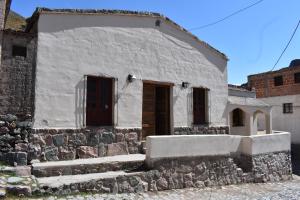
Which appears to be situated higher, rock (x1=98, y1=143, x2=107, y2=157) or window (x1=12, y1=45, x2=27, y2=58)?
window (x1=12, y1=45, x2=27, y2=58)

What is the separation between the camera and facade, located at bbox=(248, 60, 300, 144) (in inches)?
827

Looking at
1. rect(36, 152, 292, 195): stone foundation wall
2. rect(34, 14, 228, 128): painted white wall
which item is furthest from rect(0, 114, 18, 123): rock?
rect(36, 152, 292, 195): stone foundation wall

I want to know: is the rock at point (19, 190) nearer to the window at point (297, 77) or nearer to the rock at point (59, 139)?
the rock at point (59, 139)

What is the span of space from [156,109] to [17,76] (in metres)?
4.99

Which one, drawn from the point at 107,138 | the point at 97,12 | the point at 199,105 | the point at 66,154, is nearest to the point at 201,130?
the point at 199,105

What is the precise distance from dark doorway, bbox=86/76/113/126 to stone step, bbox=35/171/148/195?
2.02 metres

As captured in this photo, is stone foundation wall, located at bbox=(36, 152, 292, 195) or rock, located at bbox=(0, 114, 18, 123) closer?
stone foundation wall, located at bbox=(36, 152, 292, 195)

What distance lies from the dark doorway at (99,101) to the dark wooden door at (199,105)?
3.59m

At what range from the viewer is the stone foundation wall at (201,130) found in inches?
431

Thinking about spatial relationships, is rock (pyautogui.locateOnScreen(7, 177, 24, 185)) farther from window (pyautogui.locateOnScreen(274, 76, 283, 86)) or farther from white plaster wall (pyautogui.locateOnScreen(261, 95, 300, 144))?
window (pyautogui.locateOnScreen(274, 76, 283, 86))

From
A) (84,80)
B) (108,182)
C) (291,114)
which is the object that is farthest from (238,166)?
(291,114)

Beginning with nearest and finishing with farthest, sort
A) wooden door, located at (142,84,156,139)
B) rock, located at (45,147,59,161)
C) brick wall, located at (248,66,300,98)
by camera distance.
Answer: rock, located at (45,147,59,161)
wooden door, located at (142,84,156,139)
brick wall, located at (248,66,300,98)

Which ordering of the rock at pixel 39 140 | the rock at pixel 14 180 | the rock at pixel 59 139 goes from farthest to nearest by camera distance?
the rock at pixel 59 139
the rock at pixel 39 140
the rock at pixel 14 180

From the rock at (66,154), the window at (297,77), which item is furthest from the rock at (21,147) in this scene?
the window at (297,77)
